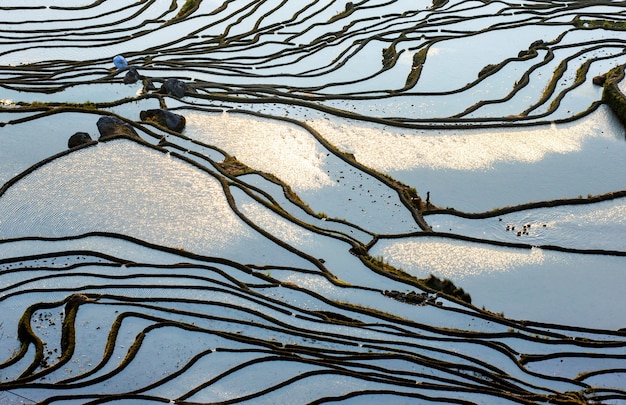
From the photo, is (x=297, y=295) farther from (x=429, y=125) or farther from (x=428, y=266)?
(x=429, y=125)

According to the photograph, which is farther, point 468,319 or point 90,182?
point 90,182

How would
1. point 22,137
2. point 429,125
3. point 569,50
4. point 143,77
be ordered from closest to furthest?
point 22,137 → point 429,125 → point 143,77 → point 569,50

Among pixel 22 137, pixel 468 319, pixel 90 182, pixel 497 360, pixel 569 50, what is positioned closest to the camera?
pixel 497 360

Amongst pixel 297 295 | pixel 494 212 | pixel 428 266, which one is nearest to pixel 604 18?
pixel 494 212

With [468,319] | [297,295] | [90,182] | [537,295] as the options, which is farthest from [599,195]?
[90,182]

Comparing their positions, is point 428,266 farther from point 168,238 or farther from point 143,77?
point 143,77

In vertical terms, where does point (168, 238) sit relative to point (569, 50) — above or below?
below

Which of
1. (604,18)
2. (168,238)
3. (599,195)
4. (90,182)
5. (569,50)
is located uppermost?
(604,18)
